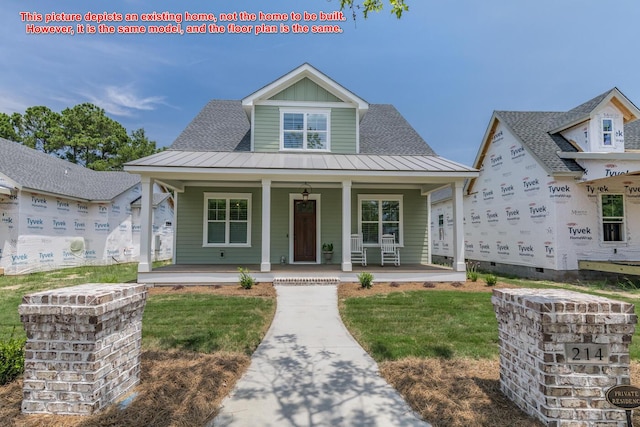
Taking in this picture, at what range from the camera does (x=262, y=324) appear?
5.33 meters

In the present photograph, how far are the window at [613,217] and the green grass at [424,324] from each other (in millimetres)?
7222

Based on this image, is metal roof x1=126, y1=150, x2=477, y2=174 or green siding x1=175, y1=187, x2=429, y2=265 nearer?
metal roof x1=126, y1=150, x2=477, y2=174

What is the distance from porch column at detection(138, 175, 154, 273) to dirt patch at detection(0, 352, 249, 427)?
555cm

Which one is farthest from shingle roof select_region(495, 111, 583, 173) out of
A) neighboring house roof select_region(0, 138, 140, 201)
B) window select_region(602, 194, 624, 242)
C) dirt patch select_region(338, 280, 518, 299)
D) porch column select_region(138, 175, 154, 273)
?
neighboring house roof select_region(0, 138, 140, 201)

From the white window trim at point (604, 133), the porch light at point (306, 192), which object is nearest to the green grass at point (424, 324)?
the porch light at point (306, 192)

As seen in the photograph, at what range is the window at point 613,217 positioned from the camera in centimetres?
1127

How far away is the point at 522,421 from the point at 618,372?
31.0 inches

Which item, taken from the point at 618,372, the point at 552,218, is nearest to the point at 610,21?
the point at 552,218

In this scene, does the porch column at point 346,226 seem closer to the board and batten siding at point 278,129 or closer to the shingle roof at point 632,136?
the board and batten siding at point 278,129

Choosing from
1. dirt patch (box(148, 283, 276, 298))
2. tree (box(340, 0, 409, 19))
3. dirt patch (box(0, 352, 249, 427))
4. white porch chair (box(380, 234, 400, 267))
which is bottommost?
dirt patch (box(148, 283, 276, 298))

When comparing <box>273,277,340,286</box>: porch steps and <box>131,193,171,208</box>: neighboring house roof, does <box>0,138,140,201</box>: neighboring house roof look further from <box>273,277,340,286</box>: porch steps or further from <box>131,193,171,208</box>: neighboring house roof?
<box>273,277,340,286</box>: porch steps

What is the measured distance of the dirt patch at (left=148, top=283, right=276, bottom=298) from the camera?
25.2 ft

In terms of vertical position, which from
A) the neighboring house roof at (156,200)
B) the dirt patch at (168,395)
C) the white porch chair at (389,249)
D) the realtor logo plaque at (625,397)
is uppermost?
the neighboring house roof at (156,200)

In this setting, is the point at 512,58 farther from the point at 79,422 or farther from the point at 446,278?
the point at 79,422
